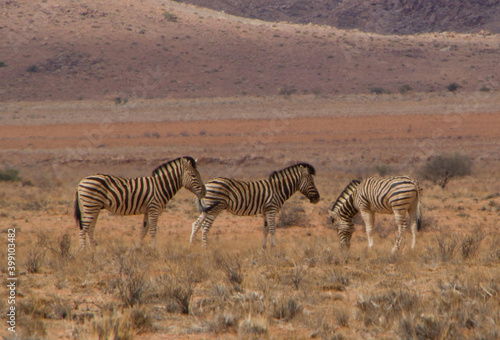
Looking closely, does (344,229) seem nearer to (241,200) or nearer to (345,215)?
(345,215)

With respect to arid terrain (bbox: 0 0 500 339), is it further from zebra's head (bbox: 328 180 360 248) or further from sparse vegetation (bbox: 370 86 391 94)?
zebra's head (bbox: 328 180 360 248)

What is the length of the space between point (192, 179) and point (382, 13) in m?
104

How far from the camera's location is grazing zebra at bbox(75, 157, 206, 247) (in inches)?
442

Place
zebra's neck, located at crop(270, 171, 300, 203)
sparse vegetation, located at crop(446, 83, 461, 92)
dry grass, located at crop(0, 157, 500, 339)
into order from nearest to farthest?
dry grass, located at crop(0, 157, 500, 339)
zebra's neck, located at crop(270, 171, 300, 203)
sparse vegetation, located at crop(446, 83, 461, 92)

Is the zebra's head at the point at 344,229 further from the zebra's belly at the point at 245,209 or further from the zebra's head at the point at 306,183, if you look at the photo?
the zebra's belly at the point at 245,209

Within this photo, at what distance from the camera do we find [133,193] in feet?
37.8

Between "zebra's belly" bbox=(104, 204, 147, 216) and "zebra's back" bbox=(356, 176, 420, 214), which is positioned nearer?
"zebra's back" bbox=(356, 176, 420, 214)

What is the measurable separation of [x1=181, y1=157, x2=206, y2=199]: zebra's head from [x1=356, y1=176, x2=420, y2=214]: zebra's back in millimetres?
3172

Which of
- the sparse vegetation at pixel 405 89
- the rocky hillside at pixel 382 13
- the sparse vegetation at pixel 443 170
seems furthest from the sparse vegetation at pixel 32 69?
the rocky hillside at pixel 382 13

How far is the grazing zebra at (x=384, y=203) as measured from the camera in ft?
36.5

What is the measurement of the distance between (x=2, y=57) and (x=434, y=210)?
2222 inches

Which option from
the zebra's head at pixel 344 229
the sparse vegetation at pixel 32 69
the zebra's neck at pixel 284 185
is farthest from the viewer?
the sparse vegetation at pixel 32 69

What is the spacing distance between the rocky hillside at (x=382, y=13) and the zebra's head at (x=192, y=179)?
96708mm

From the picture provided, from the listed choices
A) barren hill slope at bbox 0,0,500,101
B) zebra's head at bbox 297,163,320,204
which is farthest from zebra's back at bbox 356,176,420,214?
barren hill slope at bbox 0,0,500,101
